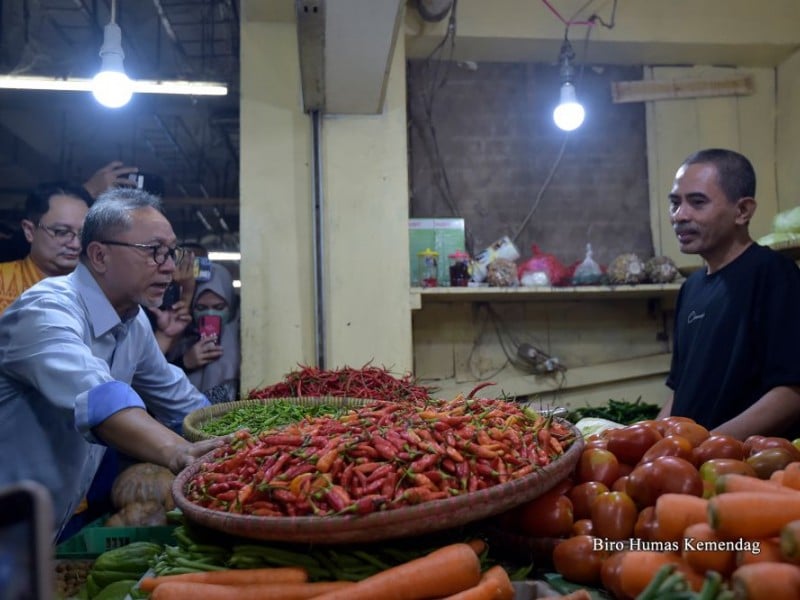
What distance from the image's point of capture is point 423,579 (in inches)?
52.7

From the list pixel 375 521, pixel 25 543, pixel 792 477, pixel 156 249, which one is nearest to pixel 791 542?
pixel 792 477

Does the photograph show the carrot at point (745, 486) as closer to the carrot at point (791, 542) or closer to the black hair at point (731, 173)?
the carrot at point (791, 542)

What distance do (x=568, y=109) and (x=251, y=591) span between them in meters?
4.14

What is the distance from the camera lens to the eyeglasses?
3.76 m

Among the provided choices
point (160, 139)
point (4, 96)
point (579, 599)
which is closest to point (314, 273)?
point (579, 599)

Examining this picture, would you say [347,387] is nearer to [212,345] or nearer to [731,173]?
[212,345]

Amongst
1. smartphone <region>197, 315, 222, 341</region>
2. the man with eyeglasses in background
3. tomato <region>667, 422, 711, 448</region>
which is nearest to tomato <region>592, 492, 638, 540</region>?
tomato <region>667, 422, 711, 448</region>

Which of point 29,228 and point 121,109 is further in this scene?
point 121,109

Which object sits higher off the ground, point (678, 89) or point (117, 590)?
point (678, 89)

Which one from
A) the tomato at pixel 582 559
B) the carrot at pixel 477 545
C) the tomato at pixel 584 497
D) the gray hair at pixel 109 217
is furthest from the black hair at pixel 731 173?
the gray hair at pixel 109 217

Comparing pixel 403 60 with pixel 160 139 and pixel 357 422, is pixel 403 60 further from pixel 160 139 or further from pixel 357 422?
pixel 160 139

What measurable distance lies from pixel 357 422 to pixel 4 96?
28.1ft

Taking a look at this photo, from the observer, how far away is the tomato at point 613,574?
1.32 m

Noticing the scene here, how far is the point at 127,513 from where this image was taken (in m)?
2.64
